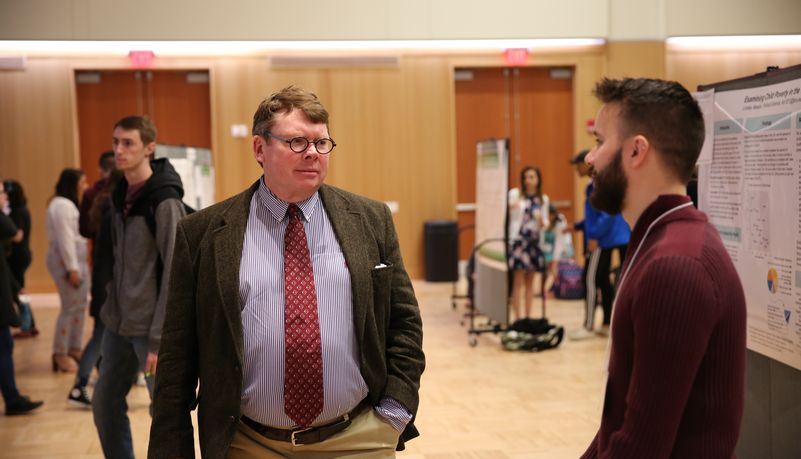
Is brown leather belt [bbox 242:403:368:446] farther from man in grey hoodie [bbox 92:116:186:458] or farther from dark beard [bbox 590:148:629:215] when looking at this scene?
man in grey hoodie [bbox 92:116:186:458]

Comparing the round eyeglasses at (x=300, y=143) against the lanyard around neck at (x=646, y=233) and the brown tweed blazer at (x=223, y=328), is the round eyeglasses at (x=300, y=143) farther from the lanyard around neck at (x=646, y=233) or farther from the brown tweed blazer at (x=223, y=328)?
the lanyard around neck at (x=646, y=233)

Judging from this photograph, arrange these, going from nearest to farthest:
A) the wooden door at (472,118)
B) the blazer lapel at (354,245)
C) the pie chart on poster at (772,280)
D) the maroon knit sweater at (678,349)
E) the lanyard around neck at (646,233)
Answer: the maroon knit sweater at (678,349), the lanyard around neck at (646,233), the blazer lapel at (354,245), the pie chart on poster at (772,280), the wooden door at (472,118)

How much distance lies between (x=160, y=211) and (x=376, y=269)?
5.12 feet

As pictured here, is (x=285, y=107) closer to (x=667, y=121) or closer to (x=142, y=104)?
(x=667, y=121)

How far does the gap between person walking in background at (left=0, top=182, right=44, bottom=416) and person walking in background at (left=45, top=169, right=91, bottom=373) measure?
3.05 feet

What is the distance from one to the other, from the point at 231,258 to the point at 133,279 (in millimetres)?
1581

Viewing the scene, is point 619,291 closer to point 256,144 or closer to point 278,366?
point 278,366

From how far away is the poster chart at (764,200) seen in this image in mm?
3242

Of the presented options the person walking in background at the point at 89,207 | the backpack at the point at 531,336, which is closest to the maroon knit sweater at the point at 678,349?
the person walking in background at the point at 89,207

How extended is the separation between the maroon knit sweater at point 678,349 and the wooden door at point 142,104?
441 inches

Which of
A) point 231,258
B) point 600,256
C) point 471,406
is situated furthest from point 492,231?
point 231,258

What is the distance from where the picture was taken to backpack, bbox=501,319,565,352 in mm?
7844

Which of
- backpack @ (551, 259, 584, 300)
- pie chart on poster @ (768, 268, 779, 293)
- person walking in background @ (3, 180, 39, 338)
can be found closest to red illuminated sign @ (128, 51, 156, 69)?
person walking in background @ (3, 180, 39, 338)

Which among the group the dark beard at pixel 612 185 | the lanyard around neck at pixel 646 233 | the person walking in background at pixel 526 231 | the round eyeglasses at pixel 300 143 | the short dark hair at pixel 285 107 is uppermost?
the short dark hair at pixel 285 107
